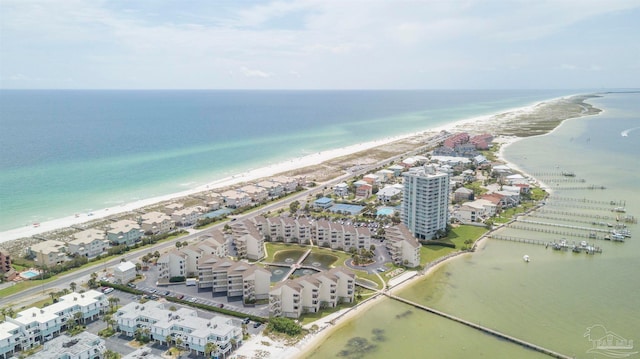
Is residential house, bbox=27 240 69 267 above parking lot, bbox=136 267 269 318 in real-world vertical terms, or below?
above

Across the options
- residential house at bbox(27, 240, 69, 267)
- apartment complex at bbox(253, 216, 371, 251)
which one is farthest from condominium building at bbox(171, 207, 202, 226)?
residential house at bbox(27, 240, 69, 267)

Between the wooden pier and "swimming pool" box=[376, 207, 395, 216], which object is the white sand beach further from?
the wooden pier

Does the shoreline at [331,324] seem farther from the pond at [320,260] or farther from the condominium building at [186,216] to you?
the condominium building at [186,216]

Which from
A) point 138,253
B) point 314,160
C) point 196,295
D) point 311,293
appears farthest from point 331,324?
point 314,160

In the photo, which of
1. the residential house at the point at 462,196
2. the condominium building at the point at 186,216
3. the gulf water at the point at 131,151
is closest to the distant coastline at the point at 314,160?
the gulf water at the point at 131,151

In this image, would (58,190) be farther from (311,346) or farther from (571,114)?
(571,114)
